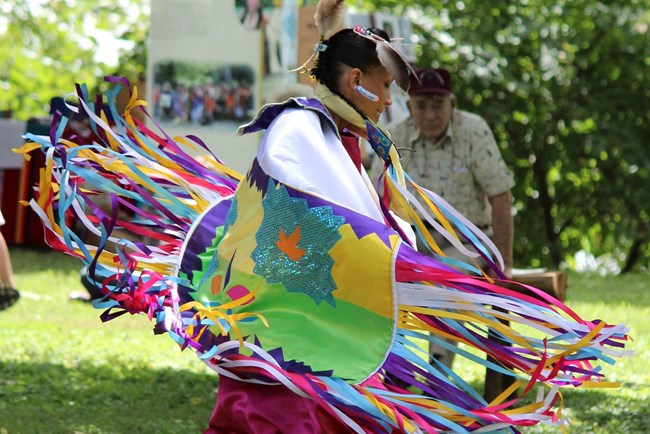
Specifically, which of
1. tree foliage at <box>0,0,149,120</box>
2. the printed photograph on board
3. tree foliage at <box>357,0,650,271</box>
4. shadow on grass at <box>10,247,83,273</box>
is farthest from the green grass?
tree foliage at <box>0,0,149,120</box>

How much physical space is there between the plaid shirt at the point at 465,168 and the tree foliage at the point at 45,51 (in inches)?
406

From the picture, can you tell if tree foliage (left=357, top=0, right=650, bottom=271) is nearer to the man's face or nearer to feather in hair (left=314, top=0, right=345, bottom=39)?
the man's face

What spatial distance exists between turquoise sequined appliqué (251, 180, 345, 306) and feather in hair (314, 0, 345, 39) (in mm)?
600

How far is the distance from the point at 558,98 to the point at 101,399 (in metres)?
7.08

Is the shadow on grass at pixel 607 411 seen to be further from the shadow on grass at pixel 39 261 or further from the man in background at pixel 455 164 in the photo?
the shadow on grass at pixel 39 261

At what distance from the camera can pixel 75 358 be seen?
6.90m

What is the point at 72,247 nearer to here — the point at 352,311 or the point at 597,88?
the point at 352,311

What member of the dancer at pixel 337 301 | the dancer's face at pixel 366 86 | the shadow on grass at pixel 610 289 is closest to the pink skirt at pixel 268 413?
the dancer at pixel 337 301

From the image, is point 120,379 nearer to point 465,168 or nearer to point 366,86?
point 465,168

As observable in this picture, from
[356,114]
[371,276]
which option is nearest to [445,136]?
[356,114]

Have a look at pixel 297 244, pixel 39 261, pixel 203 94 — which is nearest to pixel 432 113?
pixel 203 94

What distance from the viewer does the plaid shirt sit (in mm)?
5957

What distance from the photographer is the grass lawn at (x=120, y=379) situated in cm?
553

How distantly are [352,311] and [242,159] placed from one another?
5.44 metres
